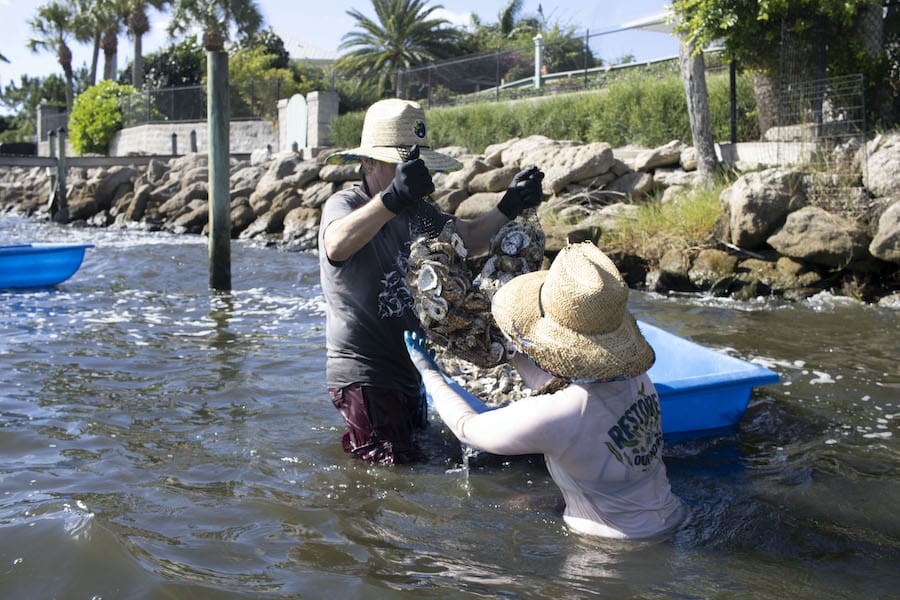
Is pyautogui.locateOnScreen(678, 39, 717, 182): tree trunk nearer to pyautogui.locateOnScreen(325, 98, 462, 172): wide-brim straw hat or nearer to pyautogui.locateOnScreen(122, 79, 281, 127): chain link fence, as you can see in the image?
pyautogui.locateOnScreen(325, 98, 462, 172): wide-brim straw hat

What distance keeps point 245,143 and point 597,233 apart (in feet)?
68.9

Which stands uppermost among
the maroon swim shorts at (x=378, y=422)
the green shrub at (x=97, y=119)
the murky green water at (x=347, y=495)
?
the green shrub at (x=97, y=119)

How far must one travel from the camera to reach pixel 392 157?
3947 millimetres

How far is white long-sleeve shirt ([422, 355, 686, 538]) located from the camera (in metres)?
2.97

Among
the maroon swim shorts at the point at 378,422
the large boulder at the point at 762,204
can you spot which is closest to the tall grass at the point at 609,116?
the large boulder at the point at 762,204

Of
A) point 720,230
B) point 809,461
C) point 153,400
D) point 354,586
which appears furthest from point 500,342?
point 720,230

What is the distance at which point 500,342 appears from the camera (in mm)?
3707

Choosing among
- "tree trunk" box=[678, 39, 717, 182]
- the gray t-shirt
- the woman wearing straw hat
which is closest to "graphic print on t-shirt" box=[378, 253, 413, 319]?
the gray t-shirt

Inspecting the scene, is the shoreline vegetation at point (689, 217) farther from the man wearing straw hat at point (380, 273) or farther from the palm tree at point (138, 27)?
the palm tree at point (138, 27)

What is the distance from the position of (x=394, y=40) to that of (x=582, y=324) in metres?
36.2

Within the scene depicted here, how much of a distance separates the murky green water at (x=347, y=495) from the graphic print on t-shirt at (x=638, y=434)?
0.41 metres

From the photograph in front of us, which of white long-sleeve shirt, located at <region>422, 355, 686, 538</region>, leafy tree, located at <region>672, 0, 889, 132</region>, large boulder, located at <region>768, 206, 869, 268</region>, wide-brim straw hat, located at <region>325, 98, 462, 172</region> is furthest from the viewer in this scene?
leafy tree, located at <region>672, 0, 889, 132</region>

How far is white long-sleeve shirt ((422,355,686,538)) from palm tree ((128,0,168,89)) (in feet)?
135

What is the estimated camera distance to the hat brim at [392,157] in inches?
156
